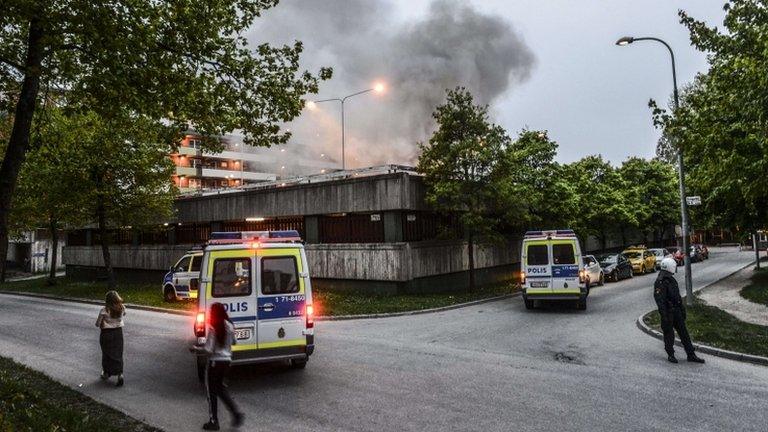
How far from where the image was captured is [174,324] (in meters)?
15.5

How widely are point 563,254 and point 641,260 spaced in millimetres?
18622

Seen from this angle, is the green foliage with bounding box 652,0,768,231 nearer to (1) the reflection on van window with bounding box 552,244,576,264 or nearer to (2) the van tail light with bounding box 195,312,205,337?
(1) the reflection on van window with bounding box 552,244,576,264

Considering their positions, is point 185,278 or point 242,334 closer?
point 242,334

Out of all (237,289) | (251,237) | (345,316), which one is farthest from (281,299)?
(345,316)

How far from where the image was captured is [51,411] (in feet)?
21.2

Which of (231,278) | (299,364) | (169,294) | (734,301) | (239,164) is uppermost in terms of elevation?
(239,164)

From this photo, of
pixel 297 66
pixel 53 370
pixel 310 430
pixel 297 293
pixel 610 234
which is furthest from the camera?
pixel 610 234

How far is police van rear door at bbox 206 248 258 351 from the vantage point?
8.23m

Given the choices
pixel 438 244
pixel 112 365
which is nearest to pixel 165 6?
pixel 112 365

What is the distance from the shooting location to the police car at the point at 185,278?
66.8 feet

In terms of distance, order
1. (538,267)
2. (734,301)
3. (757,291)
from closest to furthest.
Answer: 1. (538,267)
2. (734,301)
3. (757,291)

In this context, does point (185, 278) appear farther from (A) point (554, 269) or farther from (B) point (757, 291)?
(B) point (757, 291)

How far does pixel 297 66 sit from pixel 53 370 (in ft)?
26.6

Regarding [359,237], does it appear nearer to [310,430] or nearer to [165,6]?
[165,6]
